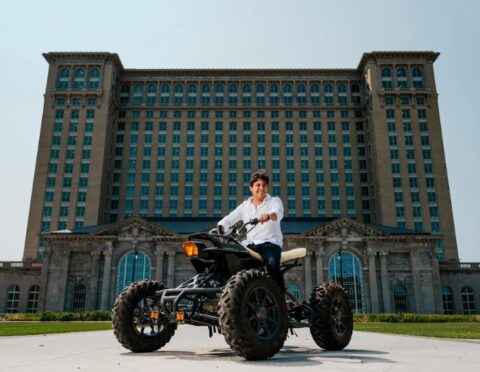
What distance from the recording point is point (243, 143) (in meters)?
104

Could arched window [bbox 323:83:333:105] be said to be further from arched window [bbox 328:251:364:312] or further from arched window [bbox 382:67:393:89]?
arched window [bbox 328:251:364:312]

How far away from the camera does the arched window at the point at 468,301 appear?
74.3 m

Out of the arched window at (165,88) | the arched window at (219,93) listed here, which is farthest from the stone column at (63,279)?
the arched window at (219,93)

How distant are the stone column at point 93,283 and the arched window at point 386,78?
7524 centimetres

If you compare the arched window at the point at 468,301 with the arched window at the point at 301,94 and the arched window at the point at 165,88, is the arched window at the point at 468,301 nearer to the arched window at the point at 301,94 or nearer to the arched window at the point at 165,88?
the arched window at the point at 301,94

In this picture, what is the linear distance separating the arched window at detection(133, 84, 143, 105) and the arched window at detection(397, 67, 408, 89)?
2510 inches

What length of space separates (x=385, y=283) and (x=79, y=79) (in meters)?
83.3

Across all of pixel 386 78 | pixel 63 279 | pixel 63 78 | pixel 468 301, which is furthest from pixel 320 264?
pixel 63 78

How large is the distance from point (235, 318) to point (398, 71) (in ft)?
357

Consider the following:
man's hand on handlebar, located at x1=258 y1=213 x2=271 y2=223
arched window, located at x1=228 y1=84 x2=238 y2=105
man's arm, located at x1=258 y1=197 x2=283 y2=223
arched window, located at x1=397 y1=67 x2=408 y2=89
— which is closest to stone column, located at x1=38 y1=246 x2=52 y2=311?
arched window, located at x1=228 y1=84 x2=238 y2=105

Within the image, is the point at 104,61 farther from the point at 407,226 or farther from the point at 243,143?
the point at 407,226

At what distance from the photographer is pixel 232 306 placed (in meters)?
6.17

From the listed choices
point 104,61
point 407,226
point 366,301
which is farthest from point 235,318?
point 104,61

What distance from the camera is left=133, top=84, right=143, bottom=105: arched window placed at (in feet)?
356
